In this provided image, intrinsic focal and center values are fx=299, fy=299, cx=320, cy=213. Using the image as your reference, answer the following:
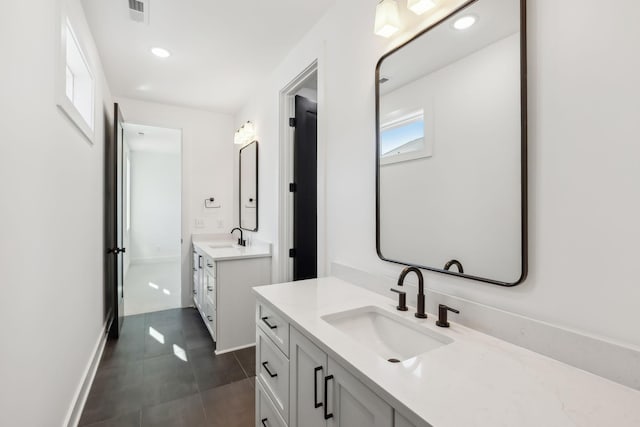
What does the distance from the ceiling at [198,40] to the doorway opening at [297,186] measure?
47cm

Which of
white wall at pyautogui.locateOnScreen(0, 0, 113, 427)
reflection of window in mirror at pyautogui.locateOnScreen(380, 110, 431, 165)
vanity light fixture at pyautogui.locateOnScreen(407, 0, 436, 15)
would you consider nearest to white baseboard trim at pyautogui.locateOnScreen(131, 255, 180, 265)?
white wall at pyautogui.locateOnScreen(0, 0, 113, 427)

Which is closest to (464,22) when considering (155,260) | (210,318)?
(210,318)

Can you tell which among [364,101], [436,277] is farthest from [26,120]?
[436,277]

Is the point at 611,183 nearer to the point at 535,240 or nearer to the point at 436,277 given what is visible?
the point at 535,240

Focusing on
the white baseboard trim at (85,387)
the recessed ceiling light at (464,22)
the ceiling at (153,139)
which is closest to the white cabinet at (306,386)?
the white baseboard trim at (85,387)

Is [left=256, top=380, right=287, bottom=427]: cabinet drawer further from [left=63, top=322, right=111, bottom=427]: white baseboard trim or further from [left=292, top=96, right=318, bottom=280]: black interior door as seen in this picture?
[left=292, top=96, right=318, bottom=280]: black interior door

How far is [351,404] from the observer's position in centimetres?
89

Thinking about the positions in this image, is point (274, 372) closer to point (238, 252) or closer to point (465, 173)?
point (465, 173)

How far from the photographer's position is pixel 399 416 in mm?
714

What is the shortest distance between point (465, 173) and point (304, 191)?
71.2 inches

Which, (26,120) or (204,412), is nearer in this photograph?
(26,120)

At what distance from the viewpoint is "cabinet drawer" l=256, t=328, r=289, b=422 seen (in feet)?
4.19

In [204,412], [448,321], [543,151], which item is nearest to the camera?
[543,151]

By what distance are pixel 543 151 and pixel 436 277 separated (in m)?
0.61
